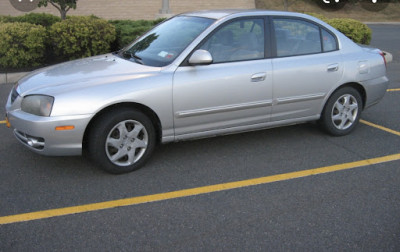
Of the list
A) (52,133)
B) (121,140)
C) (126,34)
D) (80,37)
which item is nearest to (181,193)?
(121,140)

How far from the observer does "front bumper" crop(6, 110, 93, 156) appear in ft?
12.4

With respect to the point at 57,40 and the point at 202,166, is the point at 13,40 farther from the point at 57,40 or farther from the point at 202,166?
the point at 202,166

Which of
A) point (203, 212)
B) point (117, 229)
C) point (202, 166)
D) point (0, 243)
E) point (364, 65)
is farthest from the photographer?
point (364, 65)

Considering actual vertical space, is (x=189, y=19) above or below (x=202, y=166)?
above

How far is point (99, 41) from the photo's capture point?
911cm

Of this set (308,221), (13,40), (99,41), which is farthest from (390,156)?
(13,40)

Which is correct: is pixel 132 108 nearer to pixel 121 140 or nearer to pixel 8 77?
pixel 121 140

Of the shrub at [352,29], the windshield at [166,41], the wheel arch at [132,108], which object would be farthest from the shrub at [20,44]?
the shrub at [352,29]

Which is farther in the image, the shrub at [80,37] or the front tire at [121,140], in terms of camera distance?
the shrub at [80,37]

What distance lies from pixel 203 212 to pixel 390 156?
8.22 feet

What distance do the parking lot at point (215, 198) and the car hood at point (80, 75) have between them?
83 centimetres

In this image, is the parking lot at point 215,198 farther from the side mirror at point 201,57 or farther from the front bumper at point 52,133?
the side mirror at point 201,57

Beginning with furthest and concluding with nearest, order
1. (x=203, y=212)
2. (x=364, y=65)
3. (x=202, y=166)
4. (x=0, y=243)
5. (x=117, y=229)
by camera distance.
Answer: (x=364, y=65), (x=202, y=166), (x=203, y=212), (x=117, y=229), (x=0, y=243)

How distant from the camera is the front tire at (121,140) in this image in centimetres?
398
